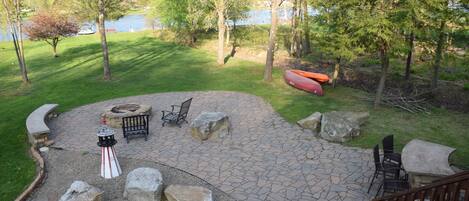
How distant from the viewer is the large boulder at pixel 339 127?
1152cm

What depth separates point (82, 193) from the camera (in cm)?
805

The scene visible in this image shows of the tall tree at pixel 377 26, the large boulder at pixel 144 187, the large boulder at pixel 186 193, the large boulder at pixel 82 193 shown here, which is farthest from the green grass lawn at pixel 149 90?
the large boulder at pixel 186 193

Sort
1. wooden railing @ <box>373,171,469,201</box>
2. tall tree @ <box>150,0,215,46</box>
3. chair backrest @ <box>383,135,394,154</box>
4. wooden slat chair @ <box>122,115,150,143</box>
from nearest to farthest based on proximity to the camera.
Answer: wooden railing @ <box>373,171,469,201</box> → chair backrest @ <box>383,135,394,154</box> → wooden slat chair @ <box>122,115,150,143</box> → tall tree @ <box>150,0,215,46</box>

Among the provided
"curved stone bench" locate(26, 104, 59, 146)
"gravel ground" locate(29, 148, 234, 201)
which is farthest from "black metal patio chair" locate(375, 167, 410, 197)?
"curved stone bench" locate(26, 104, 59, 146)

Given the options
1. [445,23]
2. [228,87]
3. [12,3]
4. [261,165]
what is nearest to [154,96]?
[228,87]

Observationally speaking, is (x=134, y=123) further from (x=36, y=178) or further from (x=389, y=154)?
(x=389, y=154)

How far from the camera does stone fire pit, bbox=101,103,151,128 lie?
43.1 ft

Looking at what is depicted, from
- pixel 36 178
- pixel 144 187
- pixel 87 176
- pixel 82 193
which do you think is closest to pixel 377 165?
pixel 144 187

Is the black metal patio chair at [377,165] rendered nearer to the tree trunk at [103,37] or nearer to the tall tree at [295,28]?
the tree trunk at [103,37]

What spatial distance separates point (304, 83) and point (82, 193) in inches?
463

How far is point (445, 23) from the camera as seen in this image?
15727 mm

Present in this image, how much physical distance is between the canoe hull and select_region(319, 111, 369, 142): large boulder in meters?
4.92

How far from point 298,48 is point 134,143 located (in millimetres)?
17920

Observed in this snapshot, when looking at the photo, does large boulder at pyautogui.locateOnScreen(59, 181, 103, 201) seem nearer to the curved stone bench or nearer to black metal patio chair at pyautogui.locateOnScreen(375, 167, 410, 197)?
the curved stone bench
